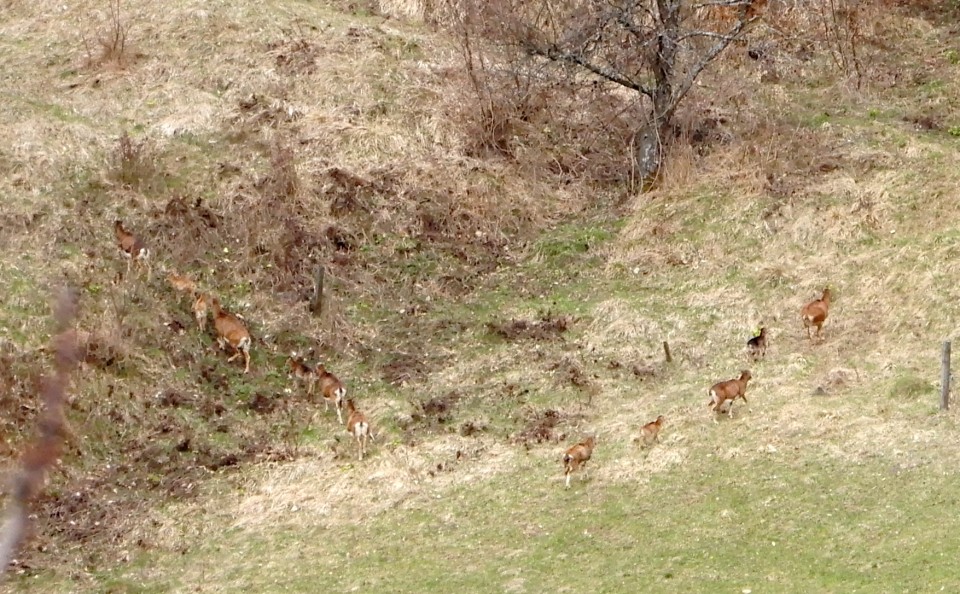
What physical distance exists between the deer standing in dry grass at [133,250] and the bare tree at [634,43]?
9050 mm

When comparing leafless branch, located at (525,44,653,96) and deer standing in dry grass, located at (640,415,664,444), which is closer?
deer standing in dry grass, located at (640,415,664,444)

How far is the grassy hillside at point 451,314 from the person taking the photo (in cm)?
1483

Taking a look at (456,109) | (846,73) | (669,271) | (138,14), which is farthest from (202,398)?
(846,73)

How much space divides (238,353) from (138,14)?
43.8 feet

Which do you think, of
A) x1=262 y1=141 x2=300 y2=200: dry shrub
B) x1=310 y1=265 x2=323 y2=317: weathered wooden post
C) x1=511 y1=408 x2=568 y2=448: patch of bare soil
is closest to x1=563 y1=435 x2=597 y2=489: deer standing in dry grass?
x1=511 y1=408 x2=568 y2=448: patch of bare soil

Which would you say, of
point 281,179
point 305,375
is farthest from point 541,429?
point 281,179

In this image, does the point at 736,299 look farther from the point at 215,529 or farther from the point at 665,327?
the point at 215,529

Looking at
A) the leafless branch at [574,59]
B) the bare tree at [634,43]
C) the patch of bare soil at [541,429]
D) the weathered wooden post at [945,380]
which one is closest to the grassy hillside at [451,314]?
the patch of bare soil at [541,429]

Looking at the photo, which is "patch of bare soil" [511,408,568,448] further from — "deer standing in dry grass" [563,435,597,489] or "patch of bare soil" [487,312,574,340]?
"patch of bare soil" [487,312,574,340]

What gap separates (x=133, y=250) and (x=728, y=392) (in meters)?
10.3

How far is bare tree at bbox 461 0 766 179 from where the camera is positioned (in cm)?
2470

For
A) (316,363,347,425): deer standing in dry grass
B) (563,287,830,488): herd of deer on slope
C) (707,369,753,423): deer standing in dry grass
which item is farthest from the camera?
(316,363,347,425): deer standing in dry grass

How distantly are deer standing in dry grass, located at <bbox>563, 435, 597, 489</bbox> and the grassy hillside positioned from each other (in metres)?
0.26

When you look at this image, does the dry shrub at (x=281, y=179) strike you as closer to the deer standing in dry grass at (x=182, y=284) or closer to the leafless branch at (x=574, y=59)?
the deer standing in dry grass at (x=182, y=284)
